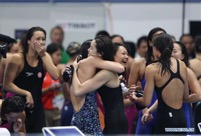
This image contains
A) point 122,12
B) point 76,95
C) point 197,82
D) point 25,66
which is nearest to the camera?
point 76,95

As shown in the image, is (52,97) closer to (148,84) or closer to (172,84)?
(148,84)

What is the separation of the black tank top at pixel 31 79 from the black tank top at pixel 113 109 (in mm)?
1451

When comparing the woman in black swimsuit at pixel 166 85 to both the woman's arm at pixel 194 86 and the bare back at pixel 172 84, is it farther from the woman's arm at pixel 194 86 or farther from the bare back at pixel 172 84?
the woman's arm at pixel 194 86

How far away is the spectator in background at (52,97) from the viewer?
11945 millimetres

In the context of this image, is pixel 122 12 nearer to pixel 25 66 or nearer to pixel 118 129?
pixel 25 66

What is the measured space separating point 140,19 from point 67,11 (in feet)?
3.81

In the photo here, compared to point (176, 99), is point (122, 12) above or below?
above

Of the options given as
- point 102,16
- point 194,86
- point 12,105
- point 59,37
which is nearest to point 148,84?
point 194,86

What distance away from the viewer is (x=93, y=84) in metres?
8.56

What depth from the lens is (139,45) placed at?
42.2ft

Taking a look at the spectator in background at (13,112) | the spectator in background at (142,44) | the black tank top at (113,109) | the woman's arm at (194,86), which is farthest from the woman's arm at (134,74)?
the spectator in background at (142,44)

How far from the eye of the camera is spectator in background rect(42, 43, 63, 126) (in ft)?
39.2

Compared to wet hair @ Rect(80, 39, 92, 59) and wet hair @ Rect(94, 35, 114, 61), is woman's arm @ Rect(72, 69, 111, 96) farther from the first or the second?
wet hair @ Rect(80, 39, 92, 59)

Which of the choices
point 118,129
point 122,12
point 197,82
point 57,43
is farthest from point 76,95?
point 122,12
